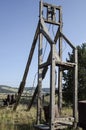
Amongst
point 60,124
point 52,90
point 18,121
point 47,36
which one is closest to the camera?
point 52,90

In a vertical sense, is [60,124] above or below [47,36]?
below

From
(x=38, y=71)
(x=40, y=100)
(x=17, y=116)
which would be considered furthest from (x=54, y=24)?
(x=17, y=116)

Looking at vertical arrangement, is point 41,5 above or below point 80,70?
above

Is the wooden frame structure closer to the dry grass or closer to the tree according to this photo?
the dry grass

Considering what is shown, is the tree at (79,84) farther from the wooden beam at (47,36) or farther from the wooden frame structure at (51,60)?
the wooden beam at (47,36)

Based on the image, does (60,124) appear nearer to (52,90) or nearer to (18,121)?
(52,90)

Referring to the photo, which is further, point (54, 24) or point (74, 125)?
point (54, 24)

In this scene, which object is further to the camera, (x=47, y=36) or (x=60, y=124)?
(x=47, y=36)

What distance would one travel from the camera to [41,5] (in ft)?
44.0

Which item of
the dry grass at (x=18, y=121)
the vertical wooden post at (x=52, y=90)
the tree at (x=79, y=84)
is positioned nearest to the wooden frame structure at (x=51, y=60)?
the vertical wooden post at (x=52, y=90)

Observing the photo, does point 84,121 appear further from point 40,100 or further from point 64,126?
point 40,100

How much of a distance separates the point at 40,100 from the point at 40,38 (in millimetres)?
2896

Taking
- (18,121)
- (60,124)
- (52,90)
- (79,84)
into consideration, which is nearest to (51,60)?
(52,90)

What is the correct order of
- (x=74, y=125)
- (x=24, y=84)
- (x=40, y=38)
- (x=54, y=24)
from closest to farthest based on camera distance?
1. (x=74, y=125)
2. (x=40, y=38)
3. (x=54, y=24)
4. (x=24, y=84)
